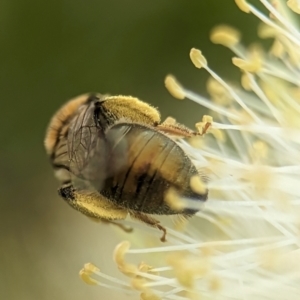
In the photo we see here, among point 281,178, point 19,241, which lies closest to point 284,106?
point 281,178

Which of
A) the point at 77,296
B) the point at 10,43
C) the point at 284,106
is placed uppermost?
the point at 10,43

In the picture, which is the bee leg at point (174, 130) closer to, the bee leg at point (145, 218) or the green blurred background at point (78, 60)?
the bee leg at point (145, 218)

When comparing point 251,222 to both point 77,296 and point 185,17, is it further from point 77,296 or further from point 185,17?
point 185,17

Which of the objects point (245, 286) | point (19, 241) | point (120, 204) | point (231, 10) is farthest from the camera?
point (231, 10)

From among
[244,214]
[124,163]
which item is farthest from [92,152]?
[244,214]

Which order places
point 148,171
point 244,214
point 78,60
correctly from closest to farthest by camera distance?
point 148,171
point 244,214
point 78,60

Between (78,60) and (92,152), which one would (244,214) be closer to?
(92,152)

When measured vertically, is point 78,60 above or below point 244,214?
above
